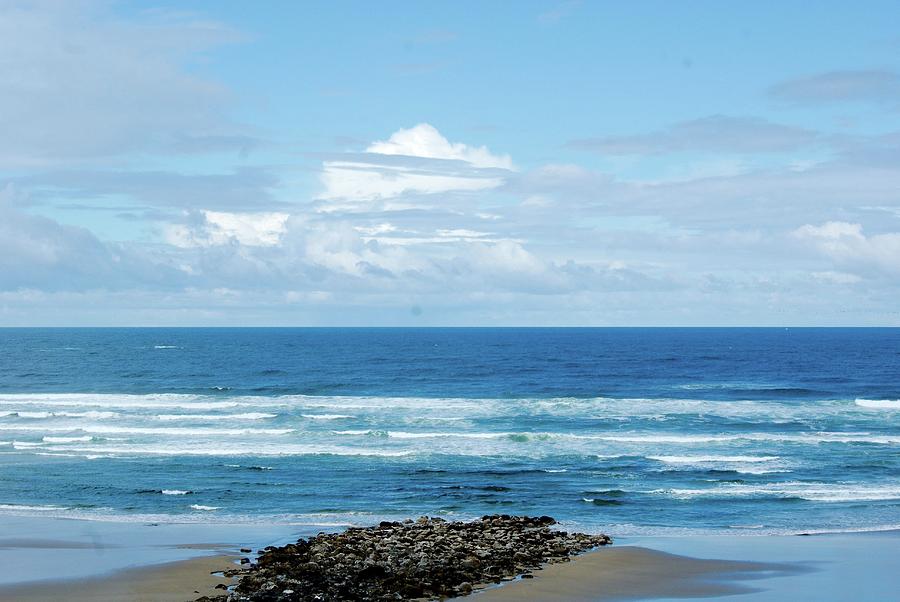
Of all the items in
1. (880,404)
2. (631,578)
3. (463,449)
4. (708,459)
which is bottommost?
Answer: (463,449)

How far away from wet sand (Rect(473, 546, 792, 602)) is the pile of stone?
454 millimetres

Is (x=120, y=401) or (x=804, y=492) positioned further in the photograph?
(x=120, y=401)

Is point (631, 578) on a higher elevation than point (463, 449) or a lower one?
higher

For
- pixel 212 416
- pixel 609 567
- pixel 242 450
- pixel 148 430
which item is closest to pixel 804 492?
pixel 609 567

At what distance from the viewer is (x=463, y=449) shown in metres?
37.0

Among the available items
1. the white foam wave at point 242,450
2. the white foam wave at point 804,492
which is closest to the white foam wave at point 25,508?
the white foam wave at point 242,450

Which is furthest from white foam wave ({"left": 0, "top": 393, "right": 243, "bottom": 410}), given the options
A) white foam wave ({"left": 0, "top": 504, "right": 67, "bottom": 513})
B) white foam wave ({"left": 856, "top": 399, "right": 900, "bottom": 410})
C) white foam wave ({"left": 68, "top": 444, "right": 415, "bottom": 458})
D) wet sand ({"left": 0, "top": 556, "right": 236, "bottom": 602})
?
white foam wave ({"left": 856, "top": 399, "right": 900, "bottom": 410})

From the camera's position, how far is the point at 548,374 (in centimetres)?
7688

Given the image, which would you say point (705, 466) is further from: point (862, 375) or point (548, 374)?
point (862, 375)

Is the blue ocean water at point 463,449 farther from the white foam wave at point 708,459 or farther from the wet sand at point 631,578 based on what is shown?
the wet sand at point 631,578

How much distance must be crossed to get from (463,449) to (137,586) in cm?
2138

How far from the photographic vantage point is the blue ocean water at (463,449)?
2609 cm

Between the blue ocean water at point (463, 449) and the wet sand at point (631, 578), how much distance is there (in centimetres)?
394

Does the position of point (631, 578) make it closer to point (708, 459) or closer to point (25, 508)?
point (708, 459)
